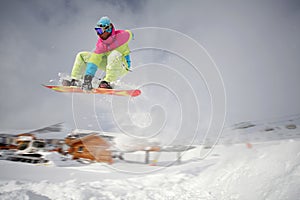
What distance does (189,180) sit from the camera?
9.71ft

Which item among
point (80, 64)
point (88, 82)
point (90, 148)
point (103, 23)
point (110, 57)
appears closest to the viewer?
point (103, 23)

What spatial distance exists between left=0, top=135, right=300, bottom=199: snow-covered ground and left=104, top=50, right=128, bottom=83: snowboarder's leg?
251 cm

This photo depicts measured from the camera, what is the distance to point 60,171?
355 centimetres

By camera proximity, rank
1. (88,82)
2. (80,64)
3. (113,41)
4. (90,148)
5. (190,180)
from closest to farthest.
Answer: (190,180) < (113,41) < (88,82) < (90,148) < (80,64)

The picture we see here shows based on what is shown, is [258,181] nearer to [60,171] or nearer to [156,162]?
[156,162]

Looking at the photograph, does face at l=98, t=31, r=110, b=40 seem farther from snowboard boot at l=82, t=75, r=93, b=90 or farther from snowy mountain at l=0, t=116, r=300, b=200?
snowy mountain at l=0, t=116, r=300, b=200

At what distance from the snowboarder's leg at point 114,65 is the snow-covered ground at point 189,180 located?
2.51m

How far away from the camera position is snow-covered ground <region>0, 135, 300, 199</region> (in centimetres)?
242

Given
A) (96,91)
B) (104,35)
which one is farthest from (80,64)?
(104,35)

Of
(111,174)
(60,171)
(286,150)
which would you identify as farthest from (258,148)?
(60,171)

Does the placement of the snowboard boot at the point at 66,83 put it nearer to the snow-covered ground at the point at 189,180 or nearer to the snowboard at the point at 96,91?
the snowboard at the point at 96,91

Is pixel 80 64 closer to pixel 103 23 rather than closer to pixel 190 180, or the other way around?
pixel 103 23

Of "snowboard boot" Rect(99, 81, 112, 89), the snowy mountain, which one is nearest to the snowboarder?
"snowboard boot" Rect(99, 81, 112, 89)

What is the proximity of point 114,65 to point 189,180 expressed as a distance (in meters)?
3.40
